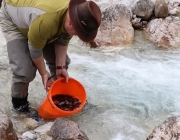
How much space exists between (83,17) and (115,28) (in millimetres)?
3098

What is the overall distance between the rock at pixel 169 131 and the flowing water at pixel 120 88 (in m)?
0.50

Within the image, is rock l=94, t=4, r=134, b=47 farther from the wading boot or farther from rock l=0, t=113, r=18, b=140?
rock l=0, t=113, r=18, b=140

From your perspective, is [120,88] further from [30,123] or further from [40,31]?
[40,31]

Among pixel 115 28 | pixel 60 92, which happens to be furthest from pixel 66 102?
pixel 115 28

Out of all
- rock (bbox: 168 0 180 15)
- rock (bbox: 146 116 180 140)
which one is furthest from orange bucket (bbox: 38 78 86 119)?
rock (bbox: 168 0 180 15)

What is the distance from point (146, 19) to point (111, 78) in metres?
1.94

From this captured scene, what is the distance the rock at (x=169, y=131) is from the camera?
2301mm

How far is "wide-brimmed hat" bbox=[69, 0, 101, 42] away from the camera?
2.08 meters

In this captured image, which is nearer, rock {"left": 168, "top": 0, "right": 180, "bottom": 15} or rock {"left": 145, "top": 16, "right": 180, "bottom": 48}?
rock {"left": 145, "top": 16, "right": 180, "bottom": 48}

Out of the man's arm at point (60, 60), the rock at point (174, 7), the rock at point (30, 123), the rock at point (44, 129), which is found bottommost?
the rock at point (30, 123)

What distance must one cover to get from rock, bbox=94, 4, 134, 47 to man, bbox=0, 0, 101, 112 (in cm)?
209

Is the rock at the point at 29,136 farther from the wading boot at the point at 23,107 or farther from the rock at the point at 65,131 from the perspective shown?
the wading boot at the point at 23,107

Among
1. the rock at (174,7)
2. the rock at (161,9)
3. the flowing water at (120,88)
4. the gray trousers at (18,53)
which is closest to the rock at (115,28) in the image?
the flowing water at (120,88)

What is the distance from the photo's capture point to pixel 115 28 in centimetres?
512
